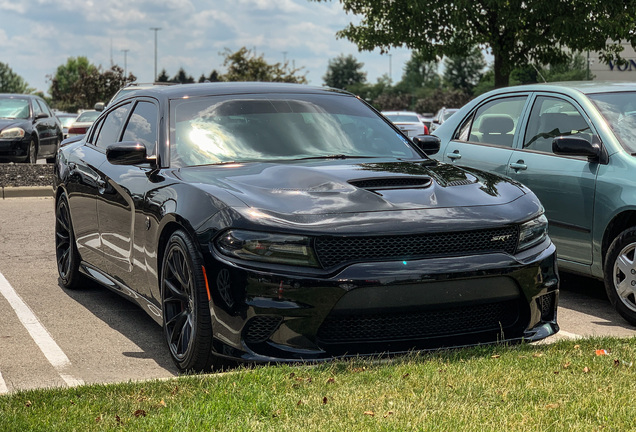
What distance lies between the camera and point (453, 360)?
482 cm

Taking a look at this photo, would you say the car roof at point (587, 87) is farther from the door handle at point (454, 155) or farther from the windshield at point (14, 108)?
the windshield at point (14, 108)

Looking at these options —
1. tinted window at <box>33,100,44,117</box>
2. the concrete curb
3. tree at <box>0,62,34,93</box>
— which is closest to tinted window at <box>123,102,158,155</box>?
the concrete curb

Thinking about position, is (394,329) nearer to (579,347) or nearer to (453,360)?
(453,360)

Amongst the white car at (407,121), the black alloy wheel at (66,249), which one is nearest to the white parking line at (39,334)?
the black alloy wheel at (66,249)

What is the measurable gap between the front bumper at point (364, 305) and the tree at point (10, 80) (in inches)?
6797

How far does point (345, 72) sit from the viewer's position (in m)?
149

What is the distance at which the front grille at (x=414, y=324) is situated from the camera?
4.78 meters

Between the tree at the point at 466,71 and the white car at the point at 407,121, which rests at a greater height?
the tree at the point at 466,71

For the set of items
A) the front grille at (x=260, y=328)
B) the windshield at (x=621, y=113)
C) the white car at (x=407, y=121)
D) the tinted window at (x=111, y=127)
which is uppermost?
the windshield at (x=621, y=113)

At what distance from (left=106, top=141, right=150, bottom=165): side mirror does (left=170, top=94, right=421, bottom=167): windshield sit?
0.62ft

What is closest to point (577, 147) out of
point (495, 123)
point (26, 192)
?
point (495, 123)

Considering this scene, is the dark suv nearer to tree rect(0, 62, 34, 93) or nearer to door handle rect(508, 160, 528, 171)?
door handle rect(508, 160, 528, 171)

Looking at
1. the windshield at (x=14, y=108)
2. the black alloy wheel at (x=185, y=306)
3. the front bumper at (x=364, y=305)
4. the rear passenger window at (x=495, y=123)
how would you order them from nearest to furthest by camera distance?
the front bumper at (x=364, y=305)
the black alloy wheel at (x=185, y=306)
the rear passenger window at (x=495, y=123)
the windshield at (x=14, y=108)

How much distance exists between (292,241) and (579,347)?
1752 mm
